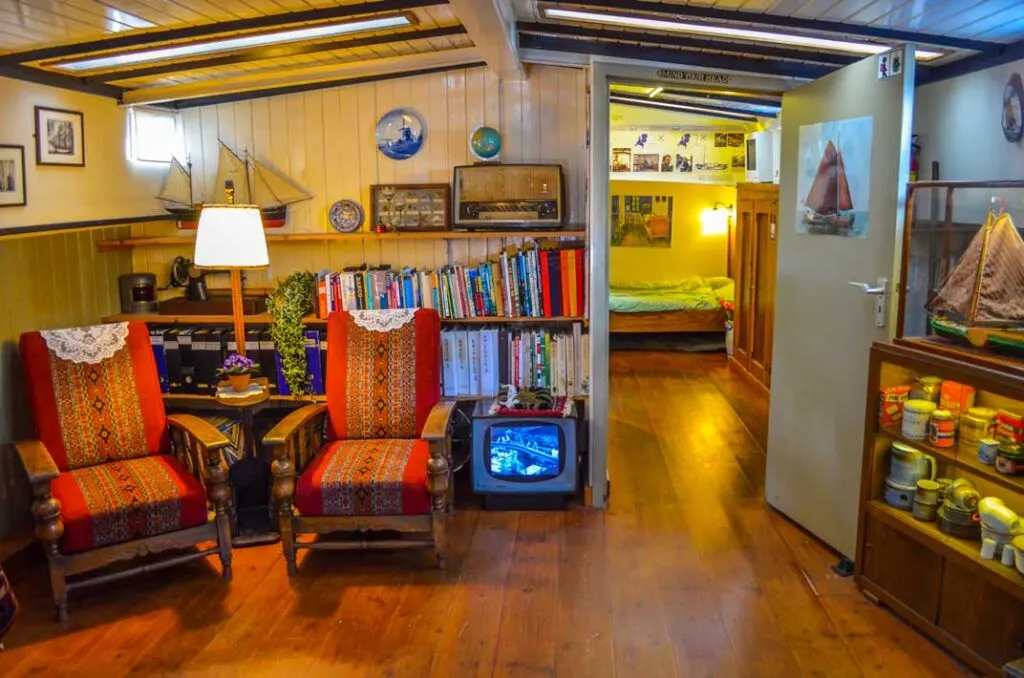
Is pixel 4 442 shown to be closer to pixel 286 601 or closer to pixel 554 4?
pixel 286 601

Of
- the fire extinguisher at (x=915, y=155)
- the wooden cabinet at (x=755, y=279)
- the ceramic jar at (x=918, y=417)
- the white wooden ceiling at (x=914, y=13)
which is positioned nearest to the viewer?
the white wooden ceiling at (x=914, y=13)

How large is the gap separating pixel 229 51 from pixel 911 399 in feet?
9.86

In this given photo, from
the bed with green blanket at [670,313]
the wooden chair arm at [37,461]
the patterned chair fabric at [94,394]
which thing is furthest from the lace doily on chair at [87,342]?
the bed with green blanket at [670,313]

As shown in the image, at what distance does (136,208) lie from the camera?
164 inches

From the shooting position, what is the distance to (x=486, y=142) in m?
4.10

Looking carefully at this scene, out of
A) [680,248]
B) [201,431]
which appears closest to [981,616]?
[201,431]

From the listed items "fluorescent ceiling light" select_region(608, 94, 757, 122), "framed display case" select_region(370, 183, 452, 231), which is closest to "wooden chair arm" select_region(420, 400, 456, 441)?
"framed display case" select_region(370, 183, 452, 231)

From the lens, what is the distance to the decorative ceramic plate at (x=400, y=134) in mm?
4168

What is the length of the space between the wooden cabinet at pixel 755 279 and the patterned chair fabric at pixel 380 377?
3.12 meters

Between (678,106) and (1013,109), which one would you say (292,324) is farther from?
(678,106)

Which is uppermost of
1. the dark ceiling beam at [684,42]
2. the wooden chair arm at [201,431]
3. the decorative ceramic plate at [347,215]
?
the dark ceiling beam at [684,42]

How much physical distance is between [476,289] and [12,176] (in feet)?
6.63

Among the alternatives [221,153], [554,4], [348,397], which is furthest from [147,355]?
[554,4]

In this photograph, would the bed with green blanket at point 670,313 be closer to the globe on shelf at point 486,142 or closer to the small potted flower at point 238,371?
the globe on shelf at point 486,142
